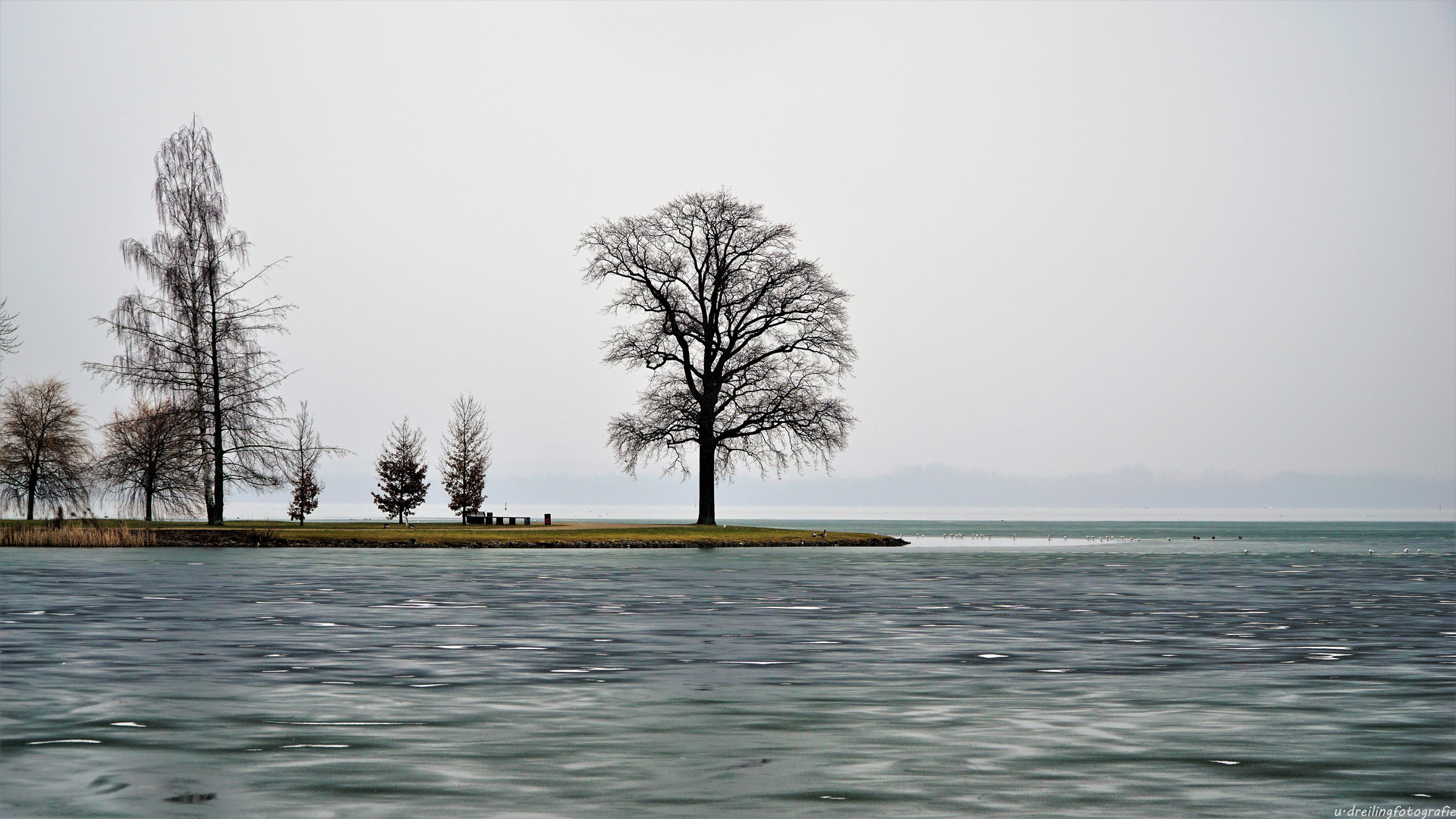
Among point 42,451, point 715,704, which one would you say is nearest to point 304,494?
point 42,451

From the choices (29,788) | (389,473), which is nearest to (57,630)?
(29,788)

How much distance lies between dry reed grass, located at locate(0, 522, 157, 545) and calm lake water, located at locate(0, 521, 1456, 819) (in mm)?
26963

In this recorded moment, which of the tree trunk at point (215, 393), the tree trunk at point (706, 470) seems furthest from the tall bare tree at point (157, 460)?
the tree trunk at point (706, 470)

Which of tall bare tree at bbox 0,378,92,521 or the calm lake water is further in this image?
tall bare tree at bbox 0,378,92,521

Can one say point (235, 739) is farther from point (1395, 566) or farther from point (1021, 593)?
point (1395, 566)

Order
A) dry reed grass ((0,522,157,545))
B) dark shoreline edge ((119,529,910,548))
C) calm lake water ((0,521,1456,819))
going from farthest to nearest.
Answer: dark shoreline edge ((119,529,910,548)), dry reed grass ((0,522,157,545)), calm lake water ((0,521,1456,819))

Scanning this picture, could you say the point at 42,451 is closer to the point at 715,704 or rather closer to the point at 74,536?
the point at 74,536

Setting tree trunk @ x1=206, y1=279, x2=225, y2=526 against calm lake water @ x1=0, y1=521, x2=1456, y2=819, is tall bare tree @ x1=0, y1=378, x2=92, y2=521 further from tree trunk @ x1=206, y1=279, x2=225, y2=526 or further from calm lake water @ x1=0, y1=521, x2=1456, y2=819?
calm lake water @ x1=0, y1=521, x2=1456, y2=819

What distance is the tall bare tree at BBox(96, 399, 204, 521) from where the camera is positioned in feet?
202

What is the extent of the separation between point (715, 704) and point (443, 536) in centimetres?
4878

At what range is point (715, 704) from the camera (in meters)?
14.1

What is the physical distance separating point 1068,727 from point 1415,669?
7342 millimetres

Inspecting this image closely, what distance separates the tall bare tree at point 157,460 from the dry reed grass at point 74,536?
4.44 meters

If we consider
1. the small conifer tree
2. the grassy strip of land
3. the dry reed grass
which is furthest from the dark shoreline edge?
the small conifer tree
